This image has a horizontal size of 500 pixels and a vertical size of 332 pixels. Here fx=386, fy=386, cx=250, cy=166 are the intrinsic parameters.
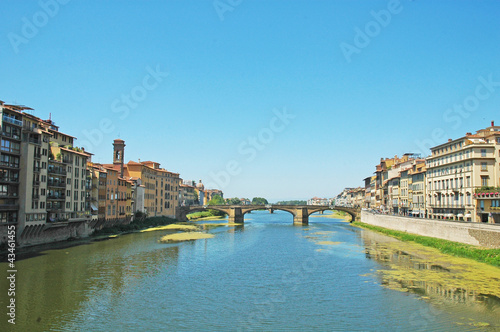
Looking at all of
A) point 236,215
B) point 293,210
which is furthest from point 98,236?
point 293,210

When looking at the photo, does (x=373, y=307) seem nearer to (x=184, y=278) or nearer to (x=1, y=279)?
(x=184, y=278)

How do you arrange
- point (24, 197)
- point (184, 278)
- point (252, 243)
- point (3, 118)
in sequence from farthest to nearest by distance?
point (252, 243), point (24, 197), point (3, 118), point (184, 278)

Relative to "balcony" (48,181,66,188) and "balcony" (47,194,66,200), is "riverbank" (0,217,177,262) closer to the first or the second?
"balcony" (47,194,66,200)

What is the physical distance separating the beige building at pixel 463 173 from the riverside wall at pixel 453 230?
5.10 meters

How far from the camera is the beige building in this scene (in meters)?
53.2

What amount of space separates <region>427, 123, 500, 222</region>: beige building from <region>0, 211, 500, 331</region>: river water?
14196 millimetres

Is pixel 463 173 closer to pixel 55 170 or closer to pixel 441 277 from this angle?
pixel 441 277

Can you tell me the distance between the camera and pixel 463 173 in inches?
2228

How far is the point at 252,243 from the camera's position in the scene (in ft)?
195

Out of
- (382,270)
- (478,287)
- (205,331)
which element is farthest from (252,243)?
(205,331)

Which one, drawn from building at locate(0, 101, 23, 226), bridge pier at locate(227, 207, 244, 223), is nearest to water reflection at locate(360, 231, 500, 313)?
building at locate(0, 101, 23, 226)

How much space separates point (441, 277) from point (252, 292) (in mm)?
16157

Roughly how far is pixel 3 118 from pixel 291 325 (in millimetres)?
38199

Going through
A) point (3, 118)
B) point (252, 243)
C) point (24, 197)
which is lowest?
point (252, 243)
